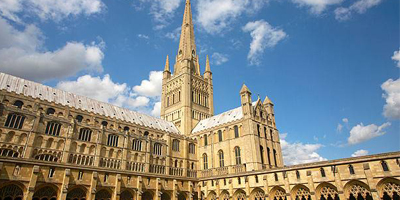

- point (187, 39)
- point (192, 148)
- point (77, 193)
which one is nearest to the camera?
point (77, 193)

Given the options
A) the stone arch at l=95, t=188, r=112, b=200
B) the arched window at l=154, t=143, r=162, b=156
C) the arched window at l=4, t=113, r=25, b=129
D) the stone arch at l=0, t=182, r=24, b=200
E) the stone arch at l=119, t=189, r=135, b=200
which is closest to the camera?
the stone arch at l=0, t=182, r=24, b=200

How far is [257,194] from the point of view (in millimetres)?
40250

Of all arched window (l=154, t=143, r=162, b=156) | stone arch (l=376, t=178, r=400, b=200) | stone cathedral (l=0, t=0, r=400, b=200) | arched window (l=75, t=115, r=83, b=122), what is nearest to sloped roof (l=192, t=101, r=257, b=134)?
stone cathedral (l=0, t=0, r=400, b=200)

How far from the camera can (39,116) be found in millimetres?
35750

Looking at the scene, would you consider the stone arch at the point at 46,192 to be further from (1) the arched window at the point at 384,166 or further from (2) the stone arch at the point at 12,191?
(1) the arched window at the point at 384,166

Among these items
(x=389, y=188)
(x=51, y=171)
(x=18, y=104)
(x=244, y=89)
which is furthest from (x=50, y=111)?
(x=389, y=188)

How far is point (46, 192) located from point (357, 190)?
40396mm

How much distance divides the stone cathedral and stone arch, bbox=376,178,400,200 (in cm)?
10

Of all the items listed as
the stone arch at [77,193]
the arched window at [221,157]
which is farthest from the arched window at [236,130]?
the stone arch at [77,193]

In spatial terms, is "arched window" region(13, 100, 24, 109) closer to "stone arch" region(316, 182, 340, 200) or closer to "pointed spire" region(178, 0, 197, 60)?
"pointed spire" region(178, 0, 197, 60)

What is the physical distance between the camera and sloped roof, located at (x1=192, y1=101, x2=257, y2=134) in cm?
5542

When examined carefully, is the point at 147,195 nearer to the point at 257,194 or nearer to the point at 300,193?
the point at 257,194

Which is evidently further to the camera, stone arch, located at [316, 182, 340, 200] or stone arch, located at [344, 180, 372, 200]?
stone arch, located at [316, 182, 340, 200]

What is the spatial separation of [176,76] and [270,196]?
45.0m
